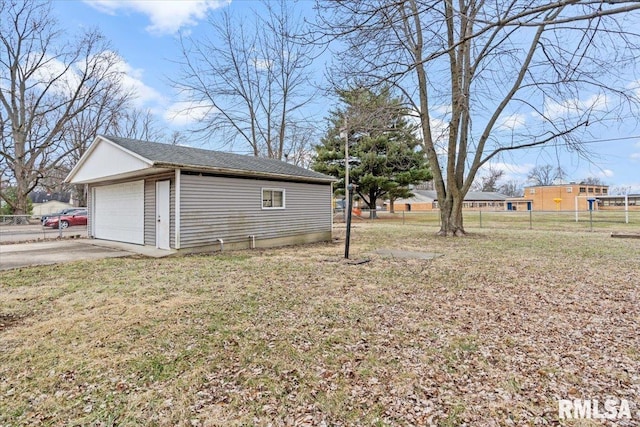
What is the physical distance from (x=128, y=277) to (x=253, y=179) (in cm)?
488

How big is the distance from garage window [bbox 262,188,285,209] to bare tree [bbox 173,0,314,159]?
10.7 m

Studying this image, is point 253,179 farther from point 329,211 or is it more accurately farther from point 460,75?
point 460,75

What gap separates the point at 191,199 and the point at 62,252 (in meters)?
3.82

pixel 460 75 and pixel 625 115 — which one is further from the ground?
pixel 460 75

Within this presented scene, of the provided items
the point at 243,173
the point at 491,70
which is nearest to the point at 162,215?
the point at 243,173

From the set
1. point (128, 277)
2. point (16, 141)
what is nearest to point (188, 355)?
point (128, 277)

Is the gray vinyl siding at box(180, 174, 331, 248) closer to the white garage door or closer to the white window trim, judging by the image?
the white window trim

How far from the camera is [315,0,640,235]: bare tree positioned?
14.7 feet

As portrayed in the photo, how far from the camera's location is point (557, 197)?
45.3 m

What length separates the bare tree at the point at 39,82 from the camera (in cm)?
2112

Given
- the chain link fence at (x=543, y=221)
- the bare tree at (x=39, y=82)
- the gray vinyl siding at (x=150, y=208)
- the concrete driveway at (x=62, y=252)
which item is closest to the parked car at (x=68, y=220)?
the bare tree at (x=39, y=82)

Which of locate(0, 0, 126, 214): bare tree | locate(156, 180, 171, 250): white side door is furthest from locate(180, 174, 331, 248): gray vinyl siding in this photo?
locate(0, 0, 126, 214): bare tree

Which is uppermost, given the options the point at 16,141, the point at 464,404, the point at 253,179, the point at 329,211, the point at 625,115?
the point at 16,141

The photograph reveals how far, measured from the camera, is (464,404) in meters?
2.24
